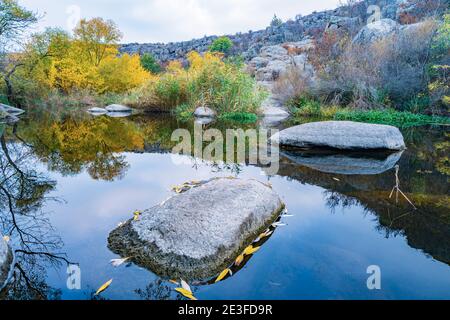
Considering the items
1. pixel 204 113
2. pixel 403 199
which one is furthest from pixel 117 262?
pixel 204 113

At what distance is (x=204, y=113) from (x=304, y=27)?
1370 inches

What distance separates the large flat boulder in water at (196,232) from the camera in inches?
72.6

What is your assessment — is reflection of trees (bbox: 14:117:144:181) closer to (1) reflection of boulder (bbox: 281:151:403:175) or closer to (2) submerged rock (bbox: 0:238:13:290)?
(2) submerged rock (bbox: 0:238:13:290)

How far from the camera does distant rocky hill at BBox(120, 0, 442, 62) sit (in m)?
24.4

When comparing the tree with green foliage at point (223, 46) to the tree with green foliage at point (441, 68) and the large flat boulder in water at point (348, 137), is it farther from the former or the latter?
the large flat boulder in water at point (348, 137)

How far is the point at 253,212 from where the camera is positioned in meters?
2.35

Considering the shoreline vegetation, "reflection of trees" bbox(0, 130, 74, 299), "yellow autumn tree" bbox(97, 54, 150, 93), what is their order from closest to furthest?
"reflection of trees" bbox(0, 130, 74, 299), the shoreline vegetation, "yellow autumn tree" bbox(97, 54, 150, 93)

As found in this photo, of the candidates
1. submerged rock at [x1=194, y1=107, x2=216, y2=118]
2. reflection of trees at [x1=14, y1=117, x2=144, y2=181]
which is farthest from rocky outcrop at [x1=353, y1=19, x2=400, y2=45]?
reflection of trees at [x1=14, y1=117, x2=144, y2=181]

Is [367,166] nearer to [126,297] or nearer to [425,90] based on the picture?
[126,297]

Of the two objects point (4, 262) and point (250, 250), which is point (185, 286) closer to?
point (250, 250)

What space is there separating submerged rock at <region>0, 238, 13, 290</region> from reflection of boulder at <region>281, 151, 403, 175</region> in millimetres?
3539

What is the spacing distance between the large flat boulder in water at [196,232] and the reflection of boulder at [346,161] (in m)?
2.04

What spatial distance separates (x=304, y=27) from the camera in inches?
1603
